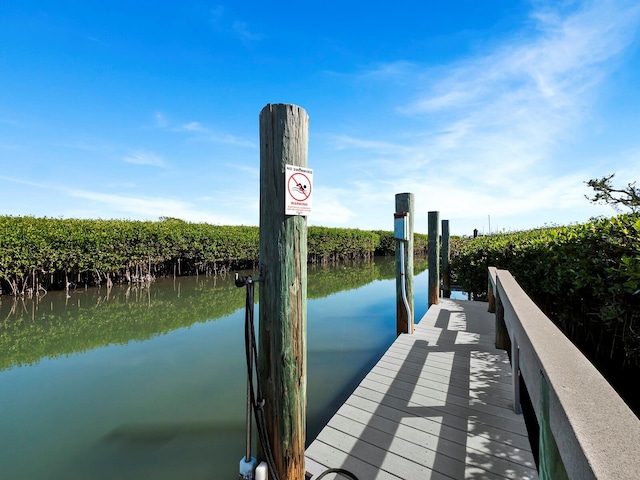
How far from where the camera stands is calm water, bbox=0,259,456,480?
2.46 meters

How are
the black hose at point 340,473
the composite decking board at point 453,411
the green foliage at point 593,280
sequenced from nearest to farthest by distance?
the black hose at point 340,473
the composite decking board at point 453,411
the green foliage at point 593,280

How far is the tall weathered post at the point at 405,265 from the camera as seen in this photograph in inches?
172

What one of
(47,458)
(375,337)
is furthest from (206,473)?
(375,337)

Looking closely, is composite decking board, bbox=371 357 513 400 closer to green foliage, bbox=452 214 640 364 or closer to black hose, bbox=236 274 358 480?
green foliage, bbox=452 214 640 364

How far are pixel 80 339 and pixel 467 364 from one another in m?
6.01

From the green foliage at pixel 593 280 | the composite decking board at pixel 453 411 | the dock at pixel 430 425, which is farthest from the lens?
the green foliage at pixel 593 280

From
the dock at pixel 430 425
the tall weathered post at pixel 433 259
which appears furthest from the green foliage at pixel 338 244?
the dock at pixel 430 425

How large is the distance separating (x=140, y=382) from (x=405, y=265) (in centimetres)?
381

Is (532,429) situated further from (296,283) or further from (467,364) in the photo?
(296,283)

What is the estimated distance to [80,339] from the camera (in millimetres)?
5141

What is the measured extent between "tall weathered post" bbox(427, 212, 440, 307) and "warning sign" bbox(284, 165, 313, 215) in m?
5.13

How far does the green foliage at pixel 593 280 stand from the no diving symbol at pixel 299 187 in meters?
2.42

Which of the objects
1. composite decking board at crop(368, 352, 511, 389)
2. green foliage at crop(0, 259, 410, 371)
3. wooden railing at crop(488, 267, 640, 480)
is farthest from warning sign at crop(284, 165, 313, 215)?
green foliage at crop(0, 259, 410, 371)

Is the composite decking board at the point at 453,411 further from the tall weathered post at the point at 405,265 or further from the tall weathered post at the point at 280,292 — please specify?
the tall weathered post at the point at 405,265
